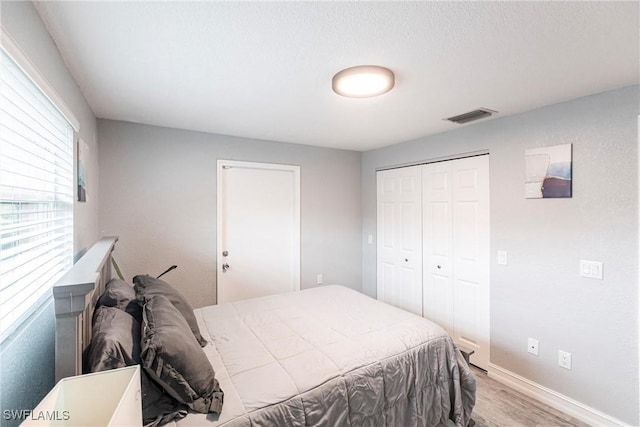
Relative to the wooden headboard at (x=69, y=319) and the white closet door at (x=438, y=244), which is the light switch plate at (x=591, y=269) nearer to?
the white closet door at (x=438, y=244)

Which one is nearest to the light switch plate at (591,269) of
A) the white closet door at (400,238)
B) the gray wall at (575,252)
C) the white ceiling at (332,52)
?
the gray wall at (575,252)

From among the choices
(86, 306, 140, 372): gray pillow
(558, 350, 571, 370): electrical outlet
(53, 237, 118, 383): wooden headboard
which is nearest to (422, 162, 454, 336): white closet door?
(558, 350, 571, 370): electrical outlet

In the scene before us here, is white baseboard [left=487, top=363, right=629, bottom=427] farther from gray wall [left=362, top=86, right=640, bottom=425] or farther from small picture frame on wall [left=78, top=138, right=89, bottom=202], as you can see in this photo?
small picture frame on wall [left=78, top=138, right=89, bottom=202]

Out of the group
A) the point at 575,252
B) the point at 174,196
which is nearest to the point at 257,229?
the point at 174,196

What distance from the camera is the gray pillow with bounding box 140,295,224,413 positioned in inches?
44.2

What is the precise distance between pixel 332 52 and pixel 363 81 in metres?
0.30

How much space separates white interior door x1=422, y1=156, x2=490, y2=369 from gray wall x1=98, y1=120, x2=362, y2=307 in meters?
1.46

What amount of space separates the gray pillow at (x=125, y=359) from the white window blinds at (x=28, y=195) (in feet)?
0.81

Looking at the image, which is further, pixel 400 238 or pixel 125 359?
pixel 400 238

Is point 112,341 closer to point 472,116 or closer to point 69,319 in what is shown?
point 69,319

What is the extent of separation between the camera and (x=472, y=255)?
283 centimetres

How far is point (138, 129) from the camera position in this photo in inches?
108

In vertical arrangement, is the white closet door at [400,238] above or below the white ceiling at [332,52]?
below

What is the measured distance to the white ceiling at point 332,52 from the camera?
117 cm
